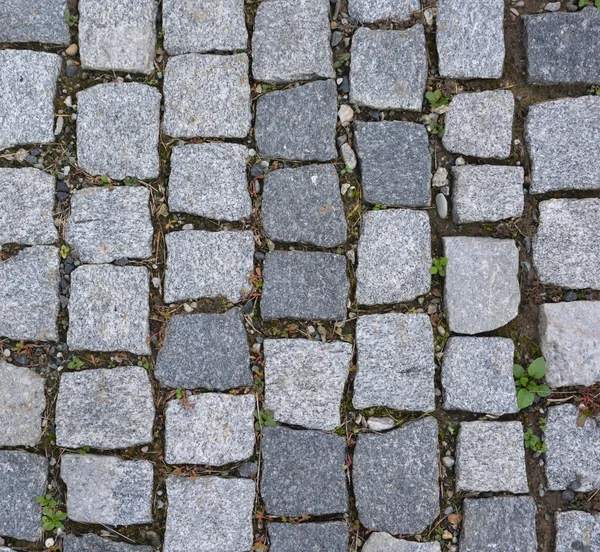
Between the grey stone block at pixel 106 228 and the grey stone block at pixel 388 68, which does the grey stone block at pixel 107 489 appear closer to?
the grey stone block at pixel 106 228

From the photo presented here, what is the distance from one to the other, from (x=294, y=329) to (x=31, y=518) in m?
1.42

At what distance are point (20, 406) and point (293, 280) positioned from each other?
133cm

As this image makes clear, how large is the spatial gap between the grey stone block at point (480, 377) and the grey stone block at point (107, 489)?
55.0 inches

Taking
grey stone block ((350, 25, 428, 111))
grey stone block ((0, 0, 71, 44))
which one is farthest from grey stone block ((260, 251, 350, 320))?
grey stone block ((0, 0, 71, 44))

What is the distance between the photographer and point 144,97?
258 centimetres

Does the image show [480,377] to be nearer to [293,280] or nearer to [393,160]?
[293,280]

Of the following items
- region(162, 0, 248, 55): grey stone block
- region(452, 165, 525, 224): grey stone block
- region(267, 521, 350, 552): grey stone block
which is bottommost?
region(267, 521, 350, 552): grey stone block

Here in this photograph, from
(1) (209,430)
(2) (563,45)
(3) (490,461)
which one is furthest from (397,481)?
(2) (563,45)

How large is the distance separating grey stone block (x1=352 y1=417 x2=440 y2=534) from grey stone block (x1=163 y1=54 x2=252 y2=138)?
1.52 m

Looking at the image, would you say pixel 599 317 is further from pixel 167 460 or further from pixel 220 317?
pixel 167 460

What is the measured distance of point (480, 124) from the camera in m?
2.59

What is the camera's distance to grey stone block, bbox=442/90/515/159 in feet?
8.49

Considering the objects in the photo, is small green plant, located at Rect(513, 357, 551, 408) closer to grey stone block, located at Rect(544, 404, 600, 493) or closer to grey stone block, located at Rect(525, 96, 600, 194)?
grey stone block, located at Rect(544, 404, 600, 493)

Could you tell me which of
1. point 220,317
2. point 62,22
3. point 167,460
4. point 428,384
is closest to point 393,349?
point 428,384
